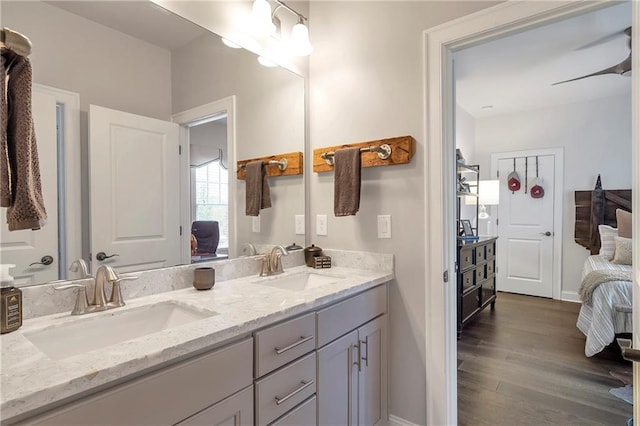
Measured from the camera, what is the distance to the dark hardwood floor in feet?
6.61

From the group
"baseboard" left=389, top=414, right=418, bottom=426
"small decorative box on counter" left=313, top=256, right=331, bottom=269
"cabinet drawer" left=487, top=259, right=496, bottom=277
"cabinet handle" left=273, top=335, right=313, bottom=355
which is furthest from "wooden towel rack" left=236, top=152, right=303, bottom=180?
"cabinet drawer" left=487, top=259, right=496, bottom=277

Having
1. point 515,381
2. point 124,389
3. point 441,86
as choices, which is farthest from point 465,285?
point 124,389

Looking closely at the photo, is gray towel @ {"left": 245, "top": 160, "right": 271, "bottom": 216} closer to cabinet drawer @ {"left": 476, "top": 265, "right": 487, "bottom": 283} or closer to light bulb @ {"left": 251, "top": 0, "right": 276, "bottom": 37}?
light bulb @ {"left": 251, "top": 0, "right": 276, "bottom": 37}

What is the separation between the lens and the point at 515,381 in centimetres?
239

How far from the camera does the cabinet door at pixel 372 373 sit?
62.7 inches

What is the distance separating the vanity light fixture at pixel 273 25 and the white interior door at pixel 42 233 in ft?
3.40

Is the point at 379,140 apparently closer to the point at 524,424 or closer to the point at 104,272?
the point at 104,272

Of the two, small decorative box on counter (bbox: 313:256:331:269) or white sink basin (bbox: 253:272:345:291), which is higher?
small decorative box on counter (bbox: 313:256:331:269)

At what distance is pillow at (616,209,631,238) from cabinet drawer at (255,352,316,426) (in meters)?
4.11

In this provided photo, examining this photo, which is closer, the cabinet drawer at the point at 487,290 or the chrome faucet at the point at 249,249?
the chrome faucet at the point at 249,249

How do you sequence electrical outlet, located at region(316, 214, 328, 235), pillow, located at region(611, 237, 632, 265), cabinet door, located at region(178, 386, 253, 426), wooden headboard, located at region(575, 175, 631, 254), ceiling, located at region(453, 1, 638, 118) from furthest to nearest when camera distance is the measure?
1. wooden headboard, located at region(575, 175, 631, 254)
2. pillow, located at region(611, 237, 632, 265)
3. ceiling, located at region(453, 1, 638, 118)
4. electrical outlet, located at region(316, 214, 328, 235)
5. cabinet door, located at region(178, 386, 253, 426)

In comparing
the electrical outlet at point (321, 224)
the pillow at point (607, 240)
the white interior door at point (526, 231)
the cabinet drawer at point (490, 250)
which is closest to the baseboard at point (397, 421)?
the electrical outlet at point (321, 224)

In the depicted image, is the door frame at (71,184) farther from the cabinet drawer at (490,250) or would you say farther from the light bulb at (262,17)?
the cabinet drawer at (490,250)

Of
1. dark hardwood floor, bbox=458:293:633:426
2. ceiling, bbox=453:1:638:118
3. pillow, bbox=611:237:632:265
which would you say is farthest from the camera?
pillow, bbox=611:237:632:265
